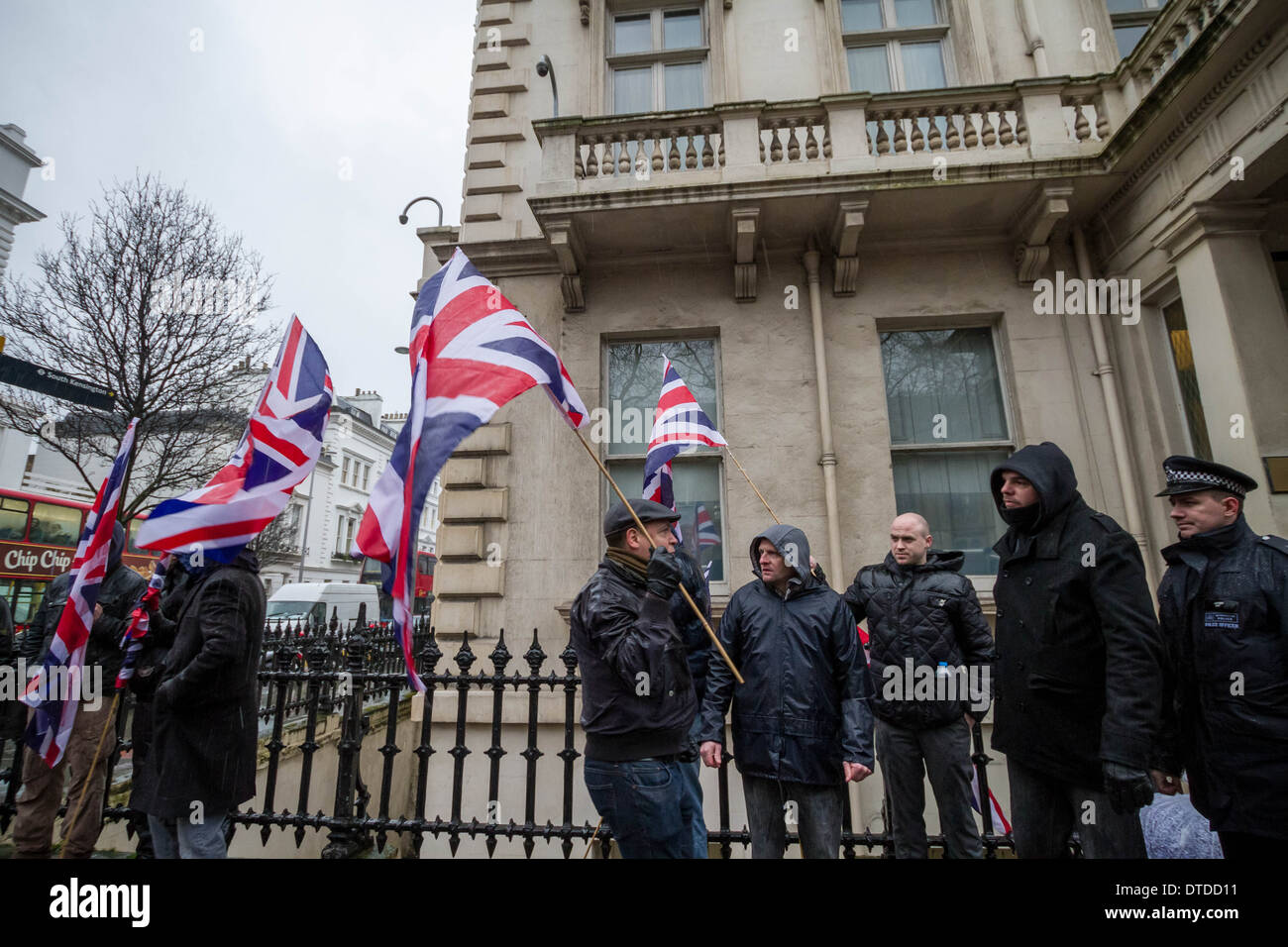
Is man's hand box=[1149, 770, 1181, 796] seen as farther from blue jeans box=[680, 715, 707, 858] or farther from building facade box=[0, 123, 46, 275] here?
building facade box=[0, 123, 46, 275]

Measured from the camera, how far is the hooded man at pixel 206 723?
3088 mm

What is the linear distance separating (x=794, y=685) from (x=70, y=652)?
447cm

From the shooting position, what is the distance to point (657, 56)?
7.88m

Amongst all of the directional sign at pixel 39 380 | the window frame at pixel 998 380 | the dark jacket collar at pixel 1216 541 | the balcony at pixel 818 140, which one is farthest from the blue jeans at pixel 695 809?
the directional sign at pixel 39 380


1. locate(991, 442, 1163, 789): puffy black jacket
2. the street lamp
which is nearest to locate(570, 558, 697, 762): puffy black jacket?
locate(991, 442, 1163, 789): puffy black jacket

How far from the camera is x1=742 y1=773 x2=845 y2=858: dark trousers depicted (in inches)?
116

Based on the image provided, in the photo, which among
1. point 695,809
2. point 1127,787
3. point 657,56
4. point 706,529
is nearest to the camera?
point 1127,787

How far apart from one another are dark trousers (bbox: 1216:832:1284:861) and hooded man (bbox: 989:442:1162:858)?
39 centimetres

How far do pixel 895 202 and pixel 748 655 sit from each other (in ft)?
17.7

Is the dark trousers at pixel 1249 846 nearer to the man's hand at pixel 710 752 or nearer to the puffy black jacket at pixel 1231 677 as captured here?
the puffy black jacket at pixel 1231 677

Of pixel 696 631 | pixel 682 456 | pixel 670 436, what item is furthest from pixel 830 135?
pixel 696 631

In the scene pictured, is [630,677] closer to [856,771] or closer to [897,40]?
[856,771]

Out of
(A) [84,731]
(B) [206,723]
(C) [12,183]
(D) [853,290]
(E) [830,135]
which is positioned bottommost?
(A) [84,731]
